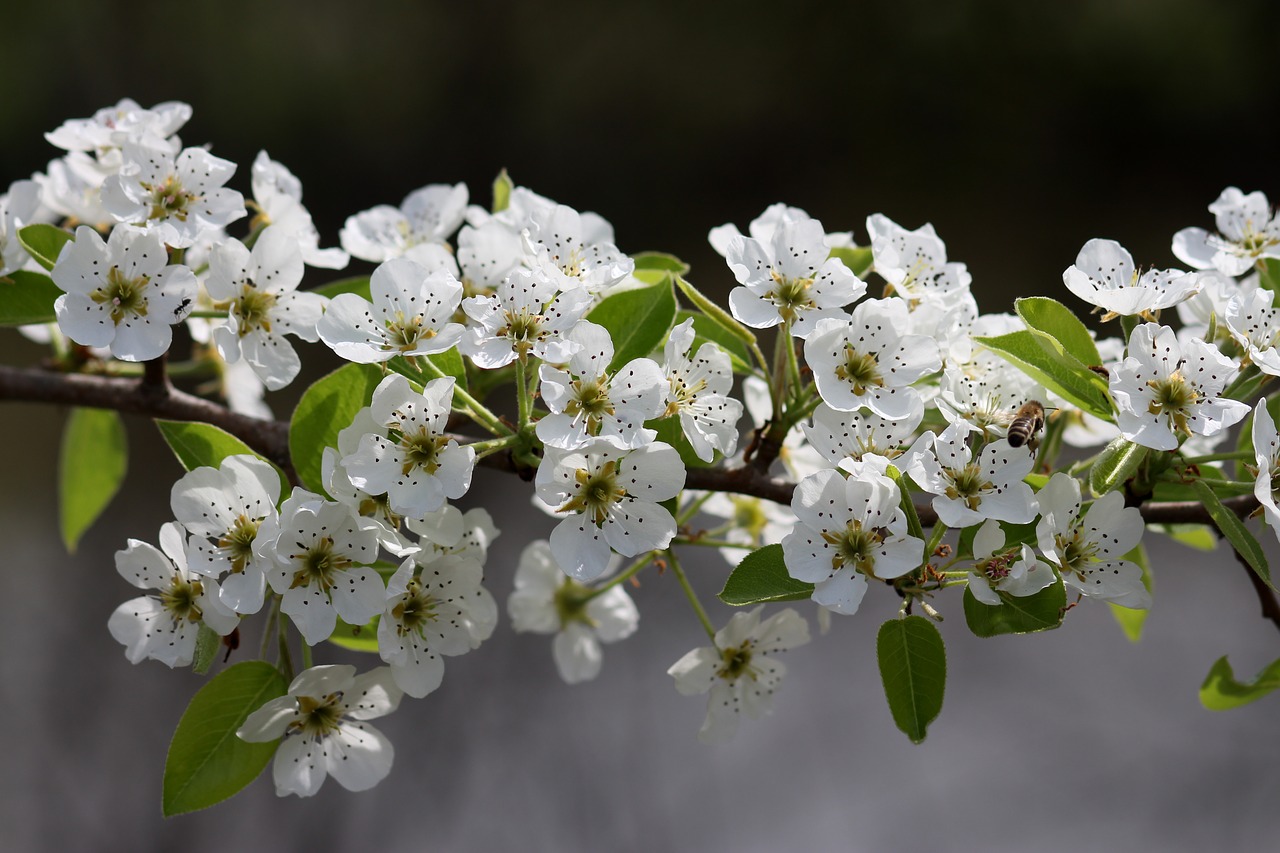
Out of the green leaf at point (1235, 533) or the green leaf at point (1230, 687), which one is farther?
the green leaf at point (1230, 687)

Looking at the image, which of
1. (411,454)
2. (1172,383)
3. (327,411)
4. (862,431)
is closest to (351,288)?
(327,411)

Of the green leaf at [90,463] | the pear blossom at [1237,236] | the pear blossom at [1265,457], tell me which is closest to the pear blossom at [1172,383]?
the pear blossom at [1265,457]

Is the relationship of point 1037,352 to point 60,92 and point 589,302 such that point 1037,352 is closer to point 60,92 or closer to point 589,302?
point 589,302

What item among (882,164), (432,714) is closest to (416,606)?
(432,714)

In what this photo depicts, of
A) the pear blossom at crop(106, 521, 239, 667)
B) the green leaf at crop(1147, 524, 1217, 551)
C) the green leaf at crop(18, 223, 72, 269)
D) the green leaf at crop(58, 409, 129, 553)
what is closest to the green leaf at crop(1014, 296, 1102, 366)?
the green leaf at crop(1147, 524, 1217, 551)

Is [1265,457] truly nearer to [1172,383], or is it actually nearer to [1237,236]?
[1172,383]

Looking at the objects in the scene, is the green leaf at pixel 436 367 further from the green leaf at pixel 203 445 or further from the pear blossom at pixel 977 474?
the pear blossom at pixel 977 474
